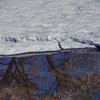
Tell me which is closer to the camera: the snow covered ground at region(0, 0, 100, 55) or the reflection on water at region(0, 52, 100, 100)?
the reflection on water at region(0, 52, 100, 100)

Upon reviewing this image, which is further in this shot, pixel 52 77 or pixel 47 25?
pixel 47 25

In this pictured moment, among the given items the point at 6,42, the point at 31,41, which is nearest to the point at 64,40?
the point at 31,41

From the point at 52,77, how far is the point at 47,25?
77 cm

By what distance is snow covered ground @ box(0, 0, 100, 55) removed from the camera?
1.45 m

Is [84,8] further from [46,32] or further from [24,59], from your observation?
[24,59]

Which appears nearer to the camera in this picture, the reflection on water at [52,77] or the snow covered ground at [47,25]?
the reflection on water at [52,77]

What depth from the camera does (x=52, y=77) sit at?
1160 millimetres

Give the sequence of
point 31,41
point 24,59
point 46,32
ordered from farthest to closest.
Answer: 1. point 46,32
2. point 31,41
3. point 24,59

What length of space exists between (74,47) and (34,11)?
40.9 inches

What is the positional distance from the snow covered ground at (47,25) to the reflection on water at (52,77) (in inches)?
4.5

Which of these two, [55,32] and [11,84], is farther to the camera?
[55,32]

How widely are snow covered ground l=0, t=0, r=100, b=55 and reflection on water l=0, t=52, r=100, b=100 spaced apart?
0.37 feet

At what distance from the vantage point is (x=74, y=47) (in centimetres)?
137

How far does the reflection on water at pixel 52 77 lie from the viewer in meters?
1.06
